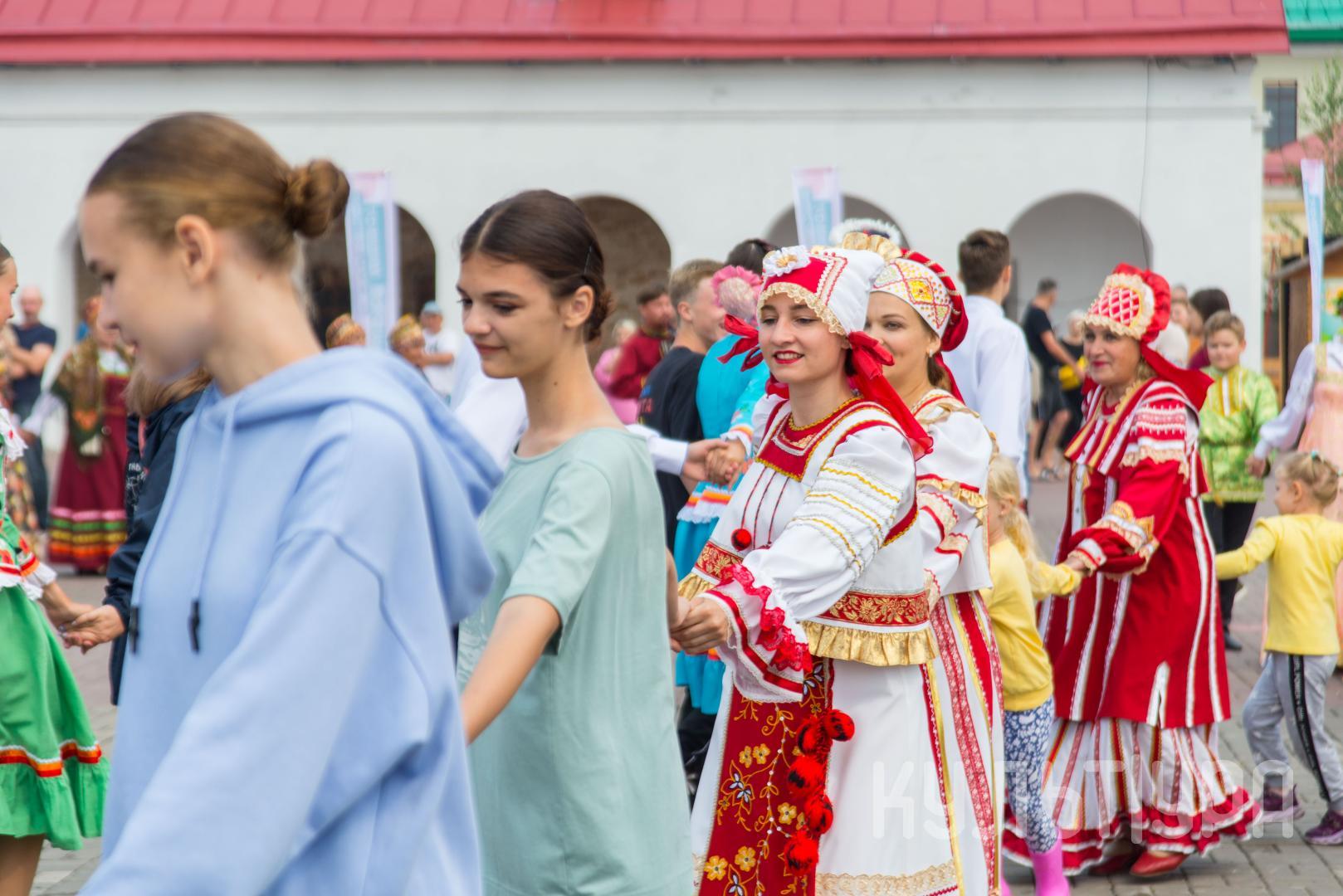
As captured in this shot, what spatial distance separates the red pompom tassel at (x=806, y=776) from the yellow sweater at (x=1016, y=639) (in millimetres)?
1666

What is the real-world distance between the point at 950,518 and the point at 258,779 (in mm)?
2720

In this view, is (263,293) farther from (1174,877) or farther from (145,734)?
(1174,877)

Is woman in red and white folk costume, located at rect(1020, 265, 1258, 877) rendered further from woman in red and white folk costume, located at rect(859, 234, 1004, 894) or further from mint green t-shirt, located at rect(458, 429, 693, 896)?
mint green t-shirt, located at rect(458, 429, 693, 896)

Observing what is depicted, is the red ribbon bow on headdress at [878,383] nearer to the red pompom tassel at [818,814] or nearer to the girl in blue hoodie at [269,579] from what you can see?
the red pompom tassel at [818,814]

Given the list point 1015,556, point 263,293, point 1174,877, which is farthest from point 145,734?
point 1174,877

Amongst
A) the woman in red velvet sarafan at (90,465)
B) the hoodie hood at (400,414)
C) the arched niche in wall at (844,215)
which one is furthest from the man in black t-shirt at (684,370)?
the arched niche in wall at (844,215)

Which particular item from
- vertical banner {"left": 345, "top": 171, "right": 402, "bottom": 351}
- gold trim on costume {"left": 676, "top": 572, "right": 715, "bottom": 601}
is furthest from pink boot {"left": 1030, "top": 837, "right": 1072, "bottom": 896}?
vertical banner {"left": 345, "top": 171, "right": 402, "bottom": 351}

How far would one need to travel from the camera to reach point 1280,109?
1662 inches

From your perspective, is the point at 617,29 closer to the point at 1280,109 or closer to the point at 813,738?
A: the point at 813,738

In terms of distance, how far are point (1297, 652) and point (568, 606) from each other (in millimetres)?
4441

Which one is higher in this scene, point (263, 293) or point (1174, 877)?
point (263, 293)

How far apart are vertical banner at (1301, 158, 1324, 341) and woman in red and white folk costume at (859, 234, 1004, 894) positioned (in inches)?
327

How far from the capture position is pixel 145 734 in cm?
175

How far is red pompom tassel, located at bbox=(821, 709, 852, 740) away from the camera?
12.0 feet
